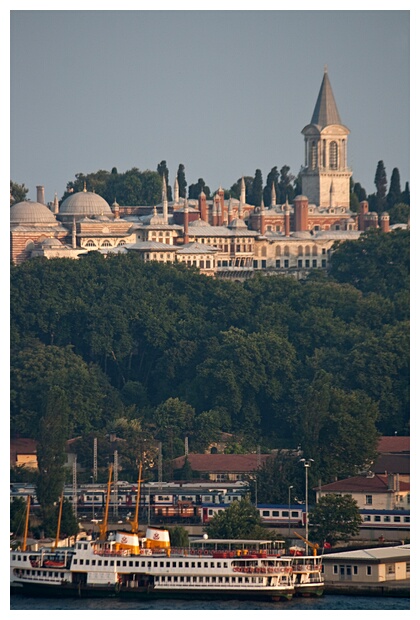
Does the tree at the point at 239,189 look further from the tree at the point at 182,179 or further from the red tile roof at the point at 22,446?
the red tile roof at the point at 22,446

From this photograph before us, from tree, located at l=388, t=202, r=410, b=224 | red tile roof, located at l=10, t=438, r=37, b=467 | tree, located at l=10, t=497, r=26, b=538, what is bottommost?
tree, located at l=10, t=497, r=26, b=538

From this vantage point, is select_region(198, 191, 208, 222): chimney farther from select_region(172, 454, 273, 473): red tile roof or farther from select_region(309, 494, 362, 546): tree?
select_region(309, 494, 362, 546): tree

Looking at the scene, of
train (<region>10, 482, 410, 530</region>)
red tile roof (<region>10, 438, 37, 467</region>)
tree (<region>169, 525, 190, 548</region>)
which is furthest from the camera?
red tile roof (<region>10, 438, 37, 467</region>)

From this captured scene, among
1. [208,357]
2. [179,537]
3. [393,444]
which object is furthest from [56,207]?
[179,537]

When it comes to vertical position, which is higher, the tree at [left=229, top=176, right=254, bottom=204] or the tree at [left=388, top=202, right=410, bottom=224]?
the tree at [left=229, top=176, right=254, bottom=204]

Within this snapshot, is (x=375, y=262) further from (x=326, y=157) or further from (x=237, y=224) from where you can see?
(x=326, y=157)

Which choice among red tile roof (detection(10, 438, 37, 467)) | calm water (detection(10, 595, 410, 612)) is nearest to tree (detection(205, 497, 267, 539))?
calm water (detection(10, 595, 410, 612))

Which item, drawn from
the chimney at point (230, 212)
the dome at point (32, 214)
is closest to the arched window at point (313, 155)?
the chimney at point (230, 212)
